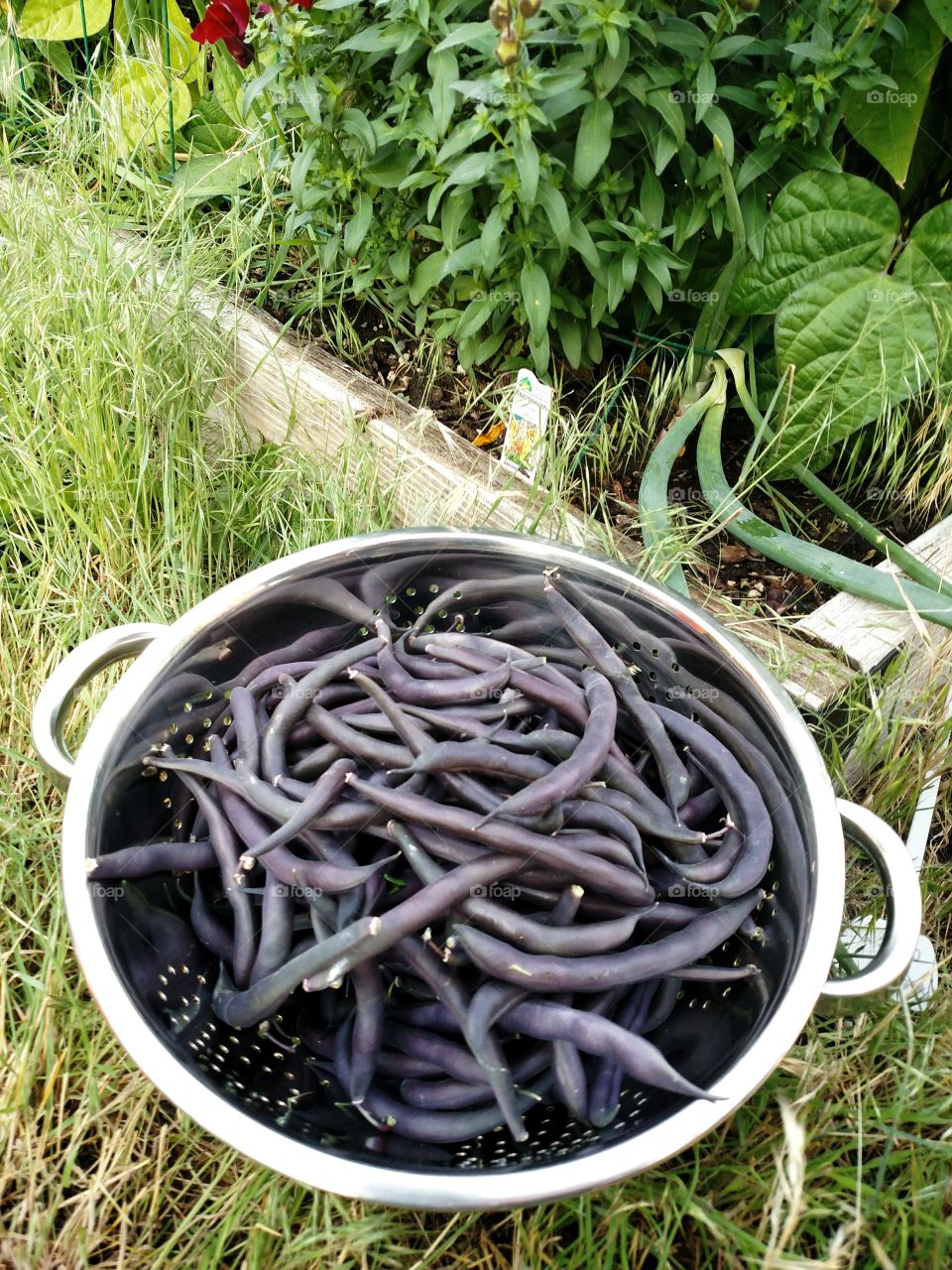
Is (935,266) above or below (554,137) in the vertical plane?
below

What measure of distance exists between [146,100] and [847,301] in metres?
2.05

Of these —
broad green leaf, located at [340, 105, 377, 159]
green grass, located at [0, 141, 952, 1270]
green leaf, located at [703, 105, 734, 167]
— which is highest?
green leaf, located at [703, 105, 734, 167]

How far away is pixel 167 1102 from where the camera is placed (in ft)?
4.68

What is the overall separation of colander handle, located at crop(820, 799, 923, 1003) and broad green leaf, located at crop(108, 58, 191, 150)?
2510 millimetres

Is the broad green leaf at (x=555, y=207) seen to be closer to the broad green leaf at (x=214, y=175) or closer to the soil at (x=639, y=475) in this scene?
the soil at (x=639, y=475)

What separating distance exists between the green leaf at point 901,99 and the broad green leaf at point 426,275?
0.82m

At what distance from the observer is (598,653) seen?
139 centimetres

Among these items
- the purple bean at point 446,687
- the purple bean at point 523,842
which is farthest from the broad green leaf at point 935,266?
the purple bean at point 523,842

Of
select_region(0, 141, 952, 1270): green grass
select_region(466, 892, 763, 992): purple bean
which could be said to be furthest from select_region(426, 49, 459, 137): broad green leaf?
select_region(466, 892, 763, 992): purple bean

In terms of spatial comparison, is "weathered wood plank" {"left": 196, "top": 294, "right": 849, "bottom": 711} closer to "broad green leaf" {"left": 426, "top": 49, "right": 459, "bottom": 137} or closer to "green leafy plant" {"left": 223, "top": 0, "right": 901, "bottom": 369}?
"green leafy plant" {"left": 223, "top": 0, "right": 901, "bottom": 369}

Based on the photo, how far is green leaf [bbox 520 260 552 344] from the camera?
1.91 meters

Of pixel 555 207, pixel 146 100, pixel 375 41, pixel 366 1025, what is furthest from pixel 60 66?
pixel 366 1025

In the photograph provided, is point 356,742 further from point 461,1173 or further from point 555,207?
point 555,207

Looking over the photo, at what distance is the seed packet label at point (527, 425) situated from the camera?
1996mm
